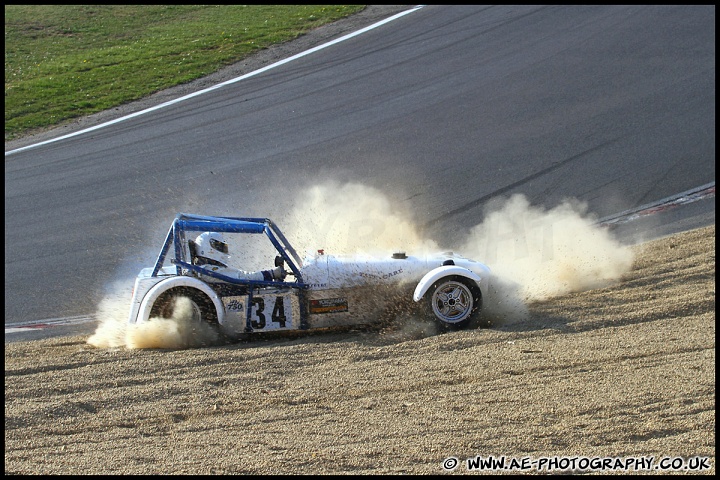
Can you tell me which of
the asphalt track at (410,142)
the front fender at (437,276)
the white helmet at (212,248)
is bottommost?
the front fender at (437,276)


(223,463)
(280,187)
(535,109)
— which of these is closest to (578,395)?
(223,463)

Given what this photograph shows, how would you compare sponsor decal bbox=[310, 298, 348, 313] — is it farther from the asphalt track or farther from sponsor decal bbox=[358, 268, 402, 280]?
the asphalt track

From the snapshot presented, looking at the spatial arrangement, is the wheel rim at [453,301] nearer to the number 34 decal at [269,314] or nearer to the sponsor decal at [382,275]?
the sponsor decal at [382,275]

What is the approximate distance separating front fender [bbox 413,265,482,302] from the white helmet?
1.98 meters

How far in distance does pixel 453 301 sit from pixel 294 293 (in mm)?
1592

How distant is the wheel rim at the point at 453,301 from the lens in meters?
8.34

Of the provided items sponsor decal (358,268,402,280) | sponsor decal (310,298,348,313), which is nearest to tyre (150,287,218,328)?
sponsor decal (310,298,348,313)

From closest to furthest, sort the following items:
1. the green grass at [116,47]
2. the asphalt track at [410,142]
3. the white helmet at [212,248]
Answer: the white helmet at [212,248] → the asphalt track at [410,142] → the green grass at [116,47]

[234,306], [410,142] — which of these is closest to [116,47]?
[410,142]

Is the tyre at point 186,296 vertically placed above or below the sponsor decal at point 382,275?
below

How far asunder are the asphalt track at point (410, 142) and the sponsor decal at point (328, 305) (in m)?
3.10

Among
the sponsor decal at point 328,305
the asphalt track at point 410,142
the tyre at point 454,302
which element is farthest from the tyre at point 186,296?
the tyre at point 454,302

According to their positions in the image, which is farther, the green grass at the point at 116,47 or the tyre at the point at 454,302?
the green grass at the point at 116,47

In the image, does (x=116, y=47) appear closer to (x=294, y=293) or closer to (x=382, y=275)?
(x=294, y=293)
